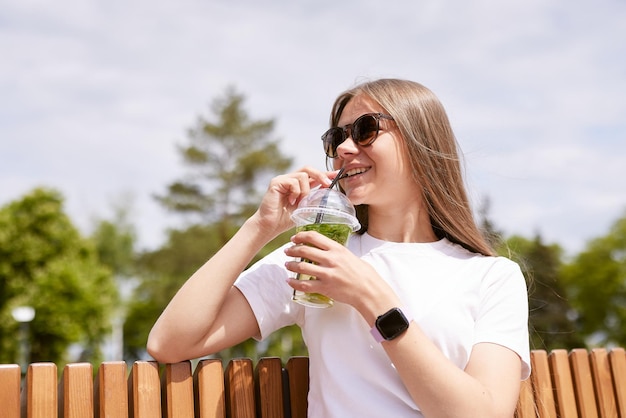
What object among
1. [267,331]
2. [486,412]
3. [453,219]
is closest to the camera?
[486,412]

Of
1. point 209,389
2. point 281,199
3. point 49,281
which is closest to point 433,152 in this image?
point 281,199

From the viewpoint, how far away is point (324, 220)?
248cm

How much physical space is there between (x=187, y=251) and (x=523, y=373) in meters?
34.0

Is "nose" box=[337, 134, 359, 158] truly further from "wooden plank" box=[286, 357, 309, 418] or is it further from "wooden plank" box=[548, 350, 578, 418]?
"wooden plank" box=[548, 350, 578, 418]

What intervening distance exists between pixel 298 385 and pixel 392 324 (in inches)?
31.6

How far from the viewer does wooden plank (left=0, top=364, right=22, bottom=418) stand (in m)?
2.34

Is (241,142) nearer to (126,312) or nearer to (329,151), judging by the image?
(126,312)

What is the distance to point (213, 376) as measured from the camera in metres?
2.69

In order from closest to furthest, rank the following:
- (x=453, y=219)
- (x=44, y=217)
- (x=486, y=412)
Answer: (x=486, y=412) → (x=453, y=219) → (x=44, y=217)

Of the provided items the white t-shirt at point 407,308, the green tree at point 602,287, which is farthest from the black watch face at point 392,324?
the green tree at point 602,287

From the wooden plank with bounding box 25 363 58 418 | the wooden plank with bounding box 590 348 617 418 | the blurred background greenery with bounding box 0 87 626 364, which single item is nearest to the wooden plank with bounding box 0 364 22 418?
the wooden plank with bounding box 25 363 58 418

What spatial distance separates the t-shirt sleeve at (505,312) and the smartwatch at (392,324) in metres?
0.43

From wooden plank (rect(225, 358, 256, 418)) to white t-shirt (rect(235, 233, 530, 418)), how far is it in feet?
0.58

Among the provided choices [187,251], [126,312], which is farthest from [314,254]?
[126,312]
